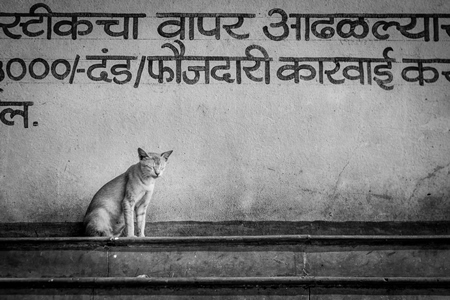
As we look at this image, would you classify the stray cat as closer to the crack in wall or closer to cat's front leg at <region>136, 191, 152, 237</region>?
cat's front leg at <region>136, 191, 152, 237</region>

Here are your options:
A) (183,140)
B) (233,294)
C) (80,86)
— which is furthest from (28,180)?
(233,294)

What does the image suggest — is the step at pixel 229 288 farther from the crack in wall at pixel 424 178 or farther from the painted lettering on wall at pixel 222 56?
the painted lettering on wall at pixel 222 56

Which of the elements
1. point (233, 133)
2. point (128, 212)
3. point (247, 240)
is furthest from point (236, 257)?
point (233, 133)

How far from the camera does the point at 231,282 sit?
5.49 meters

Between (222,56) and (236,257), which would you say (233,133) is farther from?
(236,257)

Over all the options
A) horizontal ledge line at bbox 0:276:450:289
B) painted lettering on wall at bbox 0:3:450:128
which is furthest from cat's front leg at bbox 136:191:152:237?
painted lettering on wall at bbox 0:3:450:128

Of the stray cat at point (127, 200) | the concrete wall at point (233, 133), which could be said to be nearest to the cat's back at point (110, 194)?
the stray cat at point (127, 200)

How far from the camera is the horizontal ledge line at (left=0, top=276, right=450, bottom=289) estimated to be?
5449mm

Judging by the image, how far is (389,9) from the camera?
743cm

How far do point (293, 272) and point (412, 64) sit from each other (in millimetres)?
2597

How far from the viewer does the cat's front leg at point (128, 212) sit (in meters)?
6.35

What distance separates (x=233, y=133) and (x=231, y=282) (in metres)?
1.97

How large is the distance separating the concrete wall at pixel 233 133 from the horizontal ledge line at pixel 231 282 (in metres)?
1.53

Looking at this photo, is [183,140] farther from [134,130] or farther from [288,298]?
[288,298]
